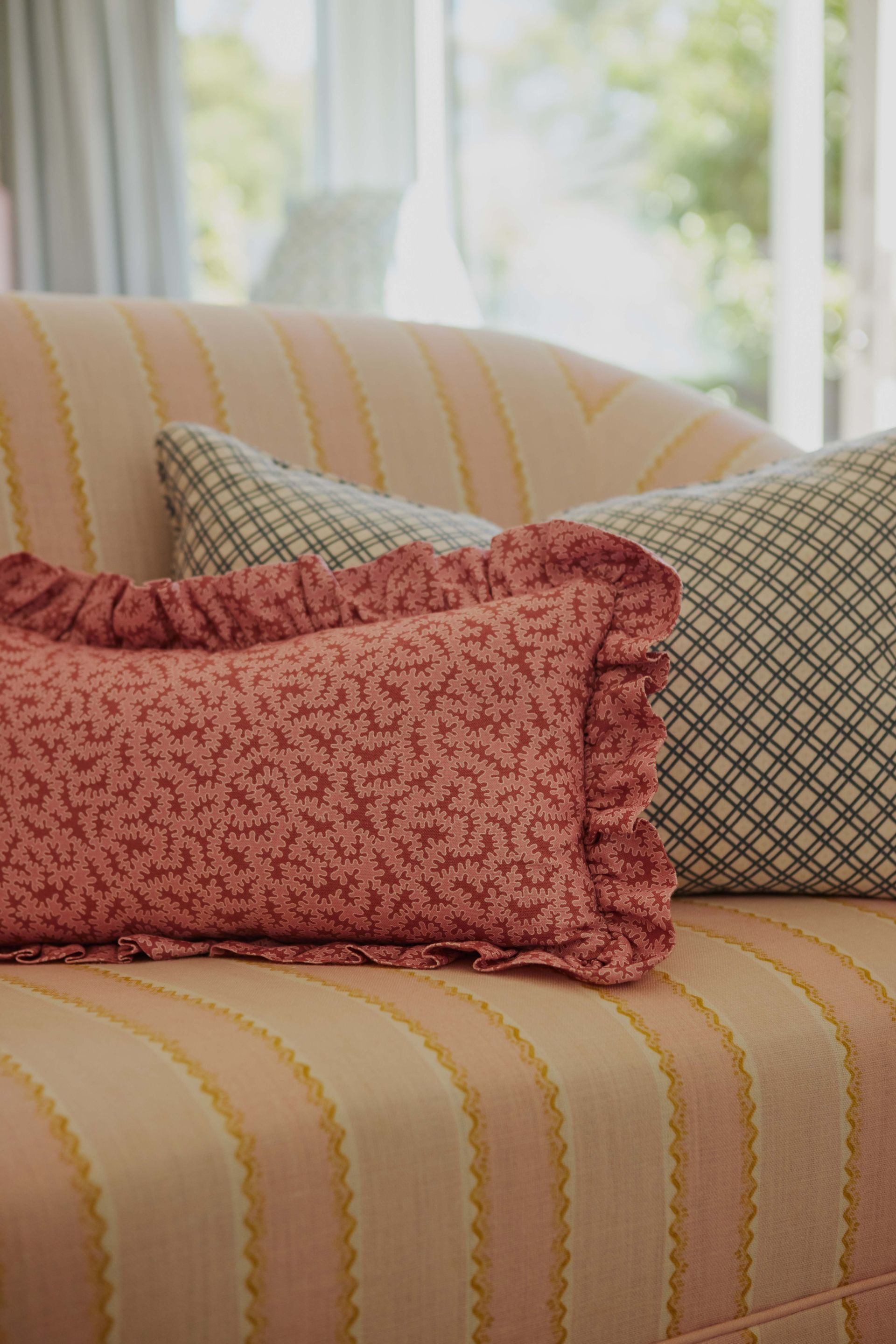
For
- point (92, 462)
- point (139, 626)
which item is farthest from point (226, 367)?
point (139, 626)

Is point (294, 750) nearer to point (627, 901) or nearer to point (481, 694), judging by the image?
point (481, 694)

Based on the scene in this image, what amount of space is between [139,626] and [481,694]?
282 mm

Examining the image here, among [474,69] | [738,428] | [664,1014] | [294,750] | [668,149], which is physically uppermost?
[474,69]

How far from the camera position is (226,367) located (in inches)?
46.0

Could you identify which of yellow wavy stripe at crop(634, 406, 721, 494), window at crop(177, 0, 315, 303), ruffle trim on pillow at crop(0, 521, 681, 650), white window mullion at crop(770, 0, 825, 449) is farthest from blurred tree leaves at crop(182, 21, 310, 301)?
ruffle trim on pillow at crop(0, 521, 681, 650)

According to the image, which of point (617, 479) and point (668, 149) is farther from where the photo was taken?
point (668, 149)

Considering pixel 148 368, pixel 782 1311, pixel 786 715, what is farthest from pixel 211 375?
pixel 782 1311

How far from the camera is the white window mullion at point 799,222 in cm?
282

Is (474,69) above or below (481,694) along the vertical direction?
above

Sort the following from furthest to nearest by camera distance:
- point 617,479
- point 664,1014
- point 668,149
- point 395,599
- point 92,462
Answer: point 668,149, point 617,479, point 92,462, point 395,599, point 664,1014

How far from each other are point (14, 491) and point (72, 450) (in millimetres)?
63

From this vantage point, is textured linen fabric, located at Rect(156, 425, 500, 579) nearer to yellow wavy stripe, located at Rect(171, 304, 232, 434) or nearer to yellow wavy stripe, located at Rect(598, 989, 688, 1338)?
yellow wavy stripe, located at Rect(171, 304, 232, 434)

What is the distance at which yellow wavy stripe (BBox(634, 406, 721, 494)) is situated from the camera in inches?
50.1

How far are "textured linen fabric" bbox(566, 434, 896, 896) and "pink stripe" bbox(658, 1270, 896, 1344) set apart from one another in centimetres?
27
